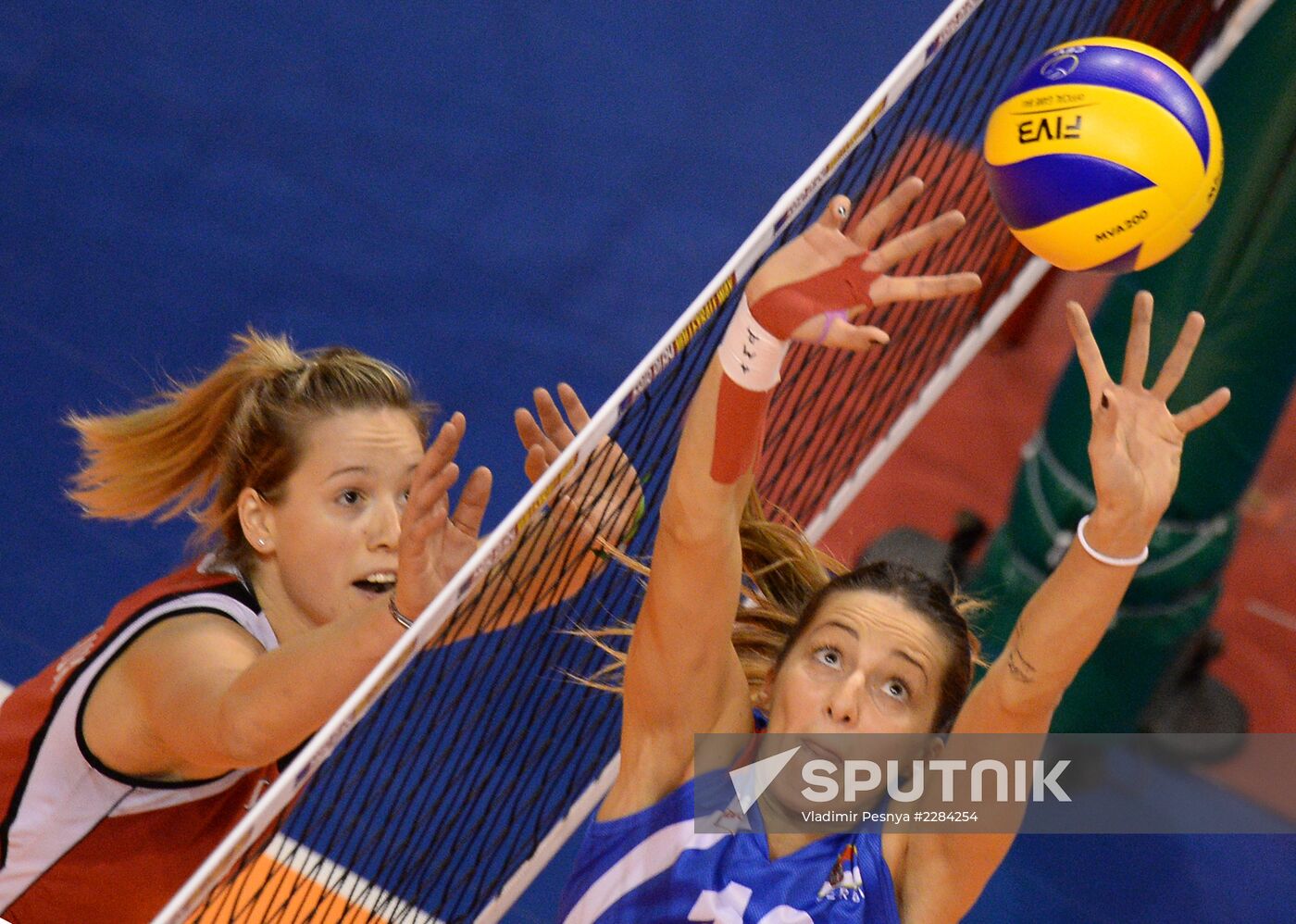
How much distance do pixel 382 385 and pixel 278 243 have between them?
297 centimetres

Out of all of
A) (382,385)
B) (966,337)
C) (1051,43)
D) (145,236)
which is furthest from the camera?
(145,236)

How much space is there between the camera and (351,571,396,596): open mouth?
128 inches

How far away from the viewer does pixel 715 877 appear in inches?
111

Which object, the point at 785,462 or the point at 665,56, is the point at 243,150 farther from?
the point at 785,462

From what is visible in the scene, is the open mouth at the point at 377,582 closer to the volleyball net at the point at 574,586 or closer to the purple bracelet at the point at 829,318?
the volleyball net at the point at 574,586

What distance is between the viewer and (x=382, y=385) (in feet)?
11.1

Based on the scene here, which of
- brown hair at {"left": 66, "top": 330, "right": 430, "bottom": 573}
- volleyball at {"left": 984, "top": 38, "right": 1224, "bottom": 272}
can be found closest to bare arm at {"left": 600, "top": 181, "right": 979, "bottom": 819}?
volleyball at {"left": 984, "top": 38, "right": 1224, "bottom": 272}

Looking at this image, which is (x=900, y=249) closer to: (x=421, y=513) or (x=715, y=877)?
(x=421, y=513)

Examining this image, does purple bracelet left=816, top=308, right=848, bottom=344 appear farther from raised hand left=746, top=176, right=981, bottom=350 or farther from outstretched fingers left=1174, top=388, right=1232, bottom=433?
outstretched fingers left=1174, top=388, right=1232, bottom=433

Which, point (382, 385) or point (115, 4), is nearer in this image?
point (382, 385)

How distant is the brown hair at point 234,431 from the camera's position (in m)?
3.29

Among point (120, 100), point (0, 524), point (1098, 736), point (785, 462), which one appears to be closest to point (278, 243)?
point (120, 100)

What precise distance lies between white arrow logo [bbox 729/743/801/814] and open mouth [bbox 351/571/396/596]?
84 centimetres

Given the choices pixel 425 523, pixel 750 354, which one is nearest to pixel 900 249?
pixel 750 354
